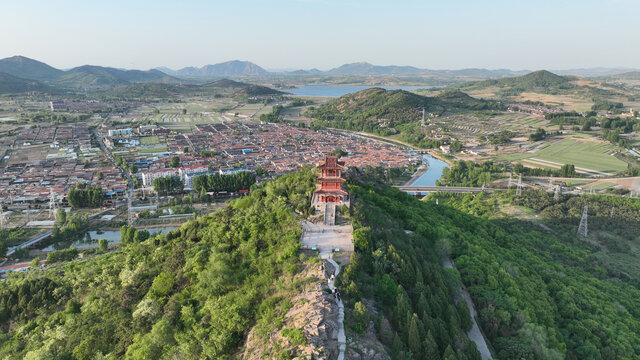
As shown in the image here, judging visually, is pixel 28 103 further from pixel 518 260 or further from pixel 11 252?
pixel 518 260

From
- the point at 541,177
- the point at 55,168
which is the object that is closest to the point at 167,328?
the point at 55,168

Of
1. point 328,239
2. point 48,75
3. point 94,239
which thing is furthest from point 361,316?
point 48,75

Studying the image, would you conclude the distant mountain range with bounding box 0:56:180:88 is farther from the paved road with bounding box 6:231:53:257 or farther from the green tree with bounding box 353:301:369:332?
the green tree with bounding box 353:301:369:332

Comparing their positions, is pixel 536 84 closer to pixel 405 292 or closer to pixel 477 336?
pixel 477 336

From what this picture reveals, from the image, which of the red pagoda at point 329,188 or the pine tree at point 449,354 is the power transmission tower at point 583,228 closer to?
the red pagoda at point 329,188

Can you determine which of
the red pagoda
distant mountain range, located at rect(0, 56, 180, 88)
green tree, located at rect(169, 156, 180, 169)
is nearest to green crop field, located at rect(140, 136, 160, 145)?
green tree, located at rect(169, 156, 180, 169)
